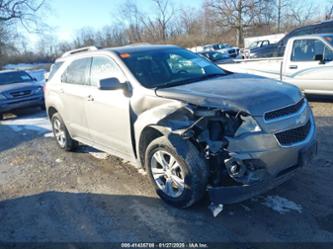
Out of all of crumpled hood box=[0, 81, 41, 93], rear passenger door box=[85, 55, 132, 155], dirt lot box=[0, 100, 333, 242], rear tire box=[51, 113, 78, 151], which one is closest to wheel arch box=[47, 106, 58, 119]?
rear tire box=[51, 113, 78, 151]

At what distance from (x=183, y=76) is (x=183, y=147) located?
1.37 m

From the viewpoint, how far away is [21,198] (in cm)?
459

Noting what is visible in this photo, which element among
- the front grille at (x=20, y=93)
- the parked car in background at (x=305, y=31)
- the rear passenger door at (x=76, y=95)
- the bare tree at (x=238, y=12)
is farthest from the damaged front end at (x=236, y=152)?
the bare tree at (x=238, y=12)

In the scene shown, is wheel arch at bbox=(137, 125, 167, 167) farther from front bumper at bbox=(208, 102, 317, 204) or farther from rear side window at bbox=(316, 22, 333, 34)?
rear side window at bbox=(316, 22, 333, 34)

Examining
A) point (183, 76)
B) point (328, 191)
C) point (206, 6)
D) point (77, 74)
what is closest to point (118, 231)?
point (183, 76)

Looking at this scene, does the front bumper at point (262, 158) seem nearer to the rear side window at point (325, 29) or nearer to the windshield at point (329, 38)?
the windshield at point (329, 38)

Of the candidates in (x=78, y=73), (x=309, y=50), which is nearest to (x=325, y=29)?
(x=309, y=50)

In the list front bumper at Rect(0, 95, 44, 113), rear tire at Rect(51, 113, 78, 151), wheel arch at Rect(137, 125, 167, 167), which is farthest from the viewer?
front bumper at Rect(0, 95, 44, 113)

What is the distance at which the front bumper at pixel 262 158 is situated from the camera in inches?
124

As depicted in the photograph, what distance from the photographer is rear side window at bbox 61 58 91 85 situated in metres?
5.14

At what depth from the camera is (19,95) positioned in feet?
36.6

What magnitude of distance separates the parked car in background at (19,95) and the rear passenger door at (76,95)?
5.96m

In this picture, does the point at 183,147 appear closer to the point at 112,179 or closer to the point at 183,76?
the point at 183,76

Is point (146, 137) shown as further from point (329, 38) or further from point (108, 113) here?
point (329, 38)
